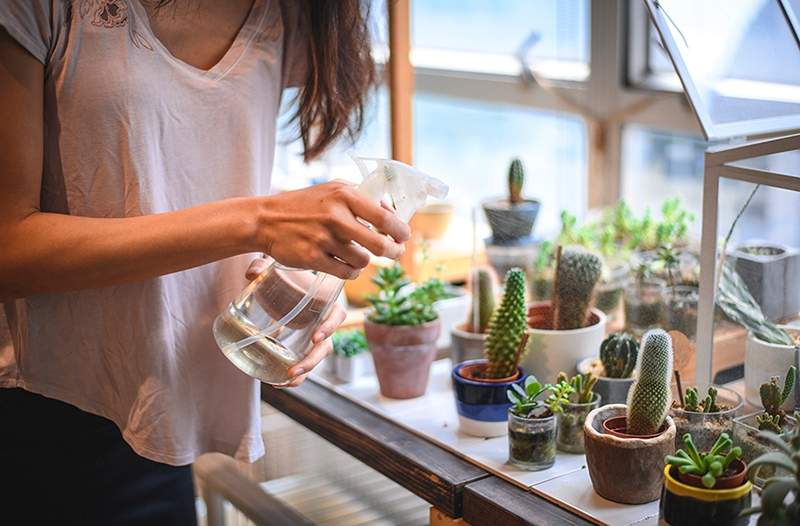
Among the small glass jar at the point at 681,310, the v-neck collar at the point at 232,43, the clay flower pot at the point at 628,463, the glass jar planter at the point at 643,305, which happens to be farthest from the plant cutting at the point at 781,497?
the v-neck collar at the point at 232,43

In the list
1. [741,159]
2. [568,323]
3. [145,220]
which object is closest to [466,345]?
[568,323]

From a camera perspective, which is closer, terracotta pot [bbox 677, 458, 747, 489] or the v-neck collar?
terracotta pot [bbox 677, 458, 747, 489]

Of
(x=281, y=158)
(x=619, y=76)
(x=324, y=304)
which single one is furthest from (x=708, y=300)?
→ (x=619, y=76)

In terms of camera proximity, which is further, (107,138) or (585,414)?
(585,414)

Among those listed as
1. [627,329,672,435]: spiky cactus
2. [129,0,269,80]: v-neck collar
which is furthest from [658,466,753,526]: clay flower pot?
[129,0,269,80]: v-neck collar

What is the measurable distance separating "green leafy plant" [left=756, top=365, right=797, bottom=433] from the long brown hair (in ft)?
1.98

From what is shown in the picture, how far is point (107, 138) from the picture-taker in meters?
1.06

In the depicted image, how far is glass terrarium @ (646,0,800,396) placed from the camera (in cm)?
116

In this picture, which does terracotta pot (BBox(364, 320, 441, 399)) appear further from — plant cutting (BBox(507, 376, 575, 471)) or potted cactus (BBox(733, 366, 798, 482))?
potted cactus (BBox(733, 366, 798, 482))

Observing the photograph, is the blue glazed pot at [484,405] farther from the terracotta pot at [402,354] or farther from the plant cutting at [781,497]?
the plant cutting at [781,497]

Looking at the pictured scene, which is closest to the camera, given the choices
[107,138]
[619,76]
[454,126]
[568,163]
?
[107,138]

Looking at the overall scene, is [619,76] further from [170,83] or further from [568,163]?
[170,83]

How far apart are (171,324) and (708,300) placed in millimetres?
651

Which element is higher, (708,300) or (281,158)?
(281,158)
